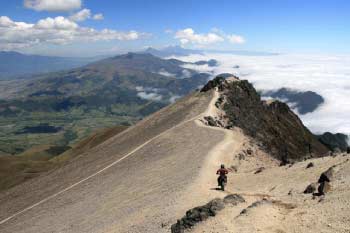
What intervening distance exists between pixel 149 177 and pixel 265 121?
45.7 m

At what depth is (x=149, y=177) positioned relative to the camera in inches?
2432

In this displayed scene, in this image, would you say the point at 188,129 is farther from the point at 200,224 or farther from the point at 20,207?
the point at 200,224

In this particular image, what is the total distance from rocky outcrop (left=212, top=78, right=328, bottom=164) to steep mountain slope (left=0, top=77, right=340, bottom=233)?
0.74 metres

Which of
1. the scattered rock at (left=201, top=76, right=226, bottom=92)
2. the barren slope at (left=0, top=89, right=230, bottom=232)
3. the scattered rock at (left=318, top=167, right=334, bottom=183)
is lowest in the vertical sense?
the barren slope at (left=0, top=89, right=230, bottom=232)

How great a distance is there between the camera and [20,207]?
261 feet

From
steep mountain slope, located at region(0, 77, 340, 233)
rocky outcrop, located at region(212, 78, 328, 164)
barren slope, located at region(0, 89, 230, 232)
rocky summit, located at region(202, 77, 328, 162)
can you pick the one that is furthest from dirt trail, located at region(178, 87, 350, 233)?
rocky summit, located at region(202, 77, 328, 162)

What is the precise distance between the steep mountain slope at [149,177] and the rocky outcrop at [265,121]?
74 cm

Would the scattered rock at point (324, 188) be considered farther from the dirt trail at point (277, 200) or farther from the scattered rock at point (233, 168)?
the scattered rock at point (233, 168)

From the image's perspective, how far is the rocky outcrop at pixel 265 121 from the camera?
291ft

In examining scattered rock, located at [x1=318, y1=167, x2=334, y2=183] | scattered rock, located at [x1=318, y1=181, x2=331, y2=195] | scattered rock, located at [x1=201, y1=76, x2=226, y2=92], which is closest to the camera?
scattered rock, located at [x1=318, y1=181, x2=331, y2=195]

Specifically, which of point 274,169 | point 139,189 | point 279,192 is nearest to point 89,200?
point 139,189

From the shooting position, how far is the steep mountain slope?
46406 millimetres

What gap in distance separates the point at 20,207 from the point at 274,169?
50.0m

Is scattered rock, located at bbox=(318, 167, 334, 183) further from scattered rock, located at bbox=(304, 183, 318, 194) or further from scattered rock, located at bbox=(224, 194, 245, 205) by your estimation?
scattered rock, located at bbox=(224, 194, 245, 205)
